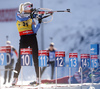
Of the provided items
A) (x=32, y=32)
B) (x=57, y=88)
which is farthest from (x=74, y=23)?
(x=57, y=88)

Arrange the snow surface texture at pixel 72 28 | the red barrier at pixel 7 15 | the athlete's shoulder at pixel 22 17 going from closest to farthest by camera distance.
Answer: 1. the athlete's shoulder at pixel 22 17
2. the snow surface texture at pixel 72 28
3. the red barrier at pixel 7 15

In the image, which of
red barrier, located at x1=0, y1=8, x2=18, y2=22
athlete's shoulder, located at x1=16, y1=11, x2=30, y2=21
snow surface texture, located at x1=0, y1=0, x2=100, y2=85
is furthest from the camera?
red barrier, located at x1=0, y1=8, x2=18, y2=22

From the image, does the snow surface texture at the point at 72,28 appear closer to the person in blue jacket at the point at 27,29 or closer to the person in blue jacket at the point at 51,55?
the person in blue jacket at the point at 51,55

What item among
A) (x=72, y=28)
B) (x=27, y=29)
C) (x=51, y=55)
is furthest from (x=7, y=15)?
(x=72, y=28)

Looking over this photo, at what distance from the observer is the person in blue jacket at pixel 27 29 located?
7977mm

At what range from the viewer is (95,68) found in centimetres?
848

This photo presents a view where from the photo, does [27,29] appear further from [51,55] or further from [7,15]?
[7,15]

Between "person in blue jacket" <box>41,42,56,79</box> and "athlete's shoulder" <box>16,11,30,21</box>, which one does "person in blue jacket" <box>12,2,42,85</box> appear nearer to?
"athlete's shoulder" <box>16,11,30,21</box>

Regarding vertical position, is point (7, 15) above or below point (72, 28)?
above

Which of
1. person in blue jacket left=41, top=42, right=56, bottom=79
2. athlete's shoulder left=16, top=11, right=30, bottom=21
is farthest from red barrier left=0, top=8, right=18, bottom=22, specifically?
person in blue jacket left=41, top=42, right=56, bottom=79

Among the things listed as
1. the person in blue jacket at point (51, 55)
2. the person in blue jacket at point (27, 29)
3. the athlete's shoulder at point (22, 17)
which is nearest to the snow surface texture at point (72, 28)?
the person in blue jacket at point (51, 55)

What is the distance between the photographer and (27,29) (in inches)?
320

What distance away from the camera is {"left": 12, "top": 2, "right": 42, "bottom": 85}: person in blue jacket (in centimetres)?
798

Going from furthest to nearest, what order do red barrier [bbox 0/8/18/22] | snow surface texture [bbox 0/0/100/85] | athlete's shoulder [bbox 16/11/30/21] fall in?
red barrier [bbox 0/8/18/22] → snow surface texture [bbox 0/0/100/85] → athlete's shoulder [bbox 16/11/30/21]
